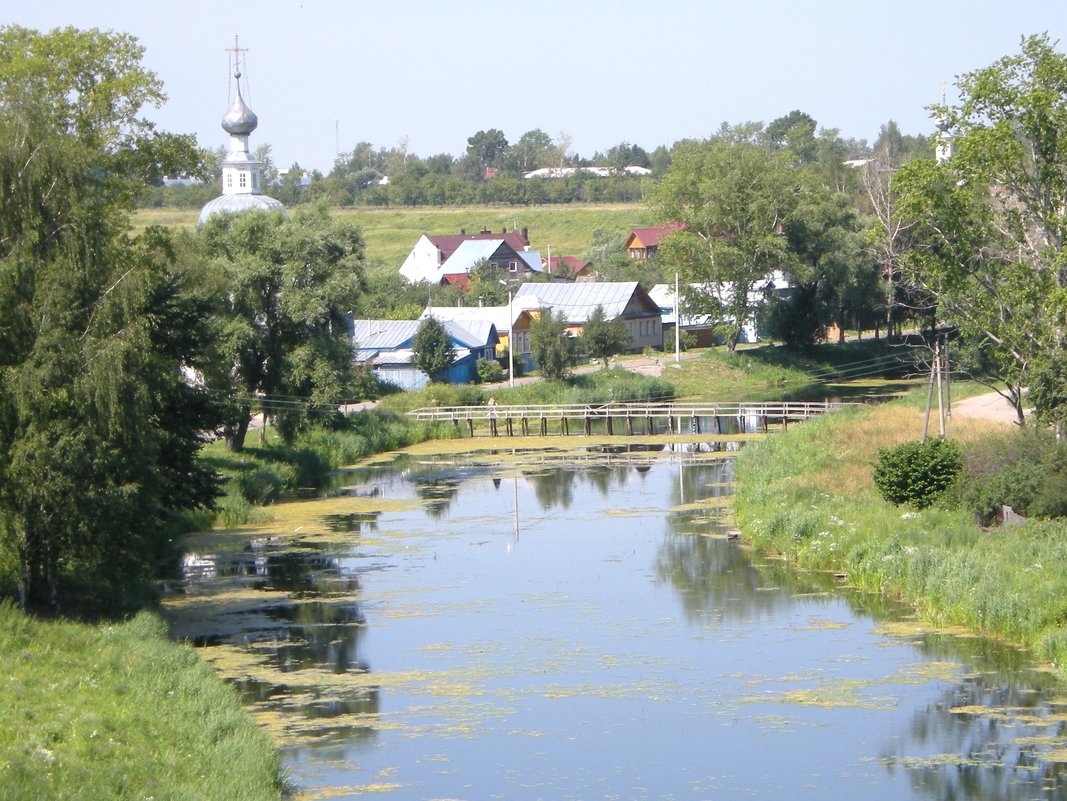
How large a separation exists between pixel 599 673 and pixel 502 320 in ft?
153

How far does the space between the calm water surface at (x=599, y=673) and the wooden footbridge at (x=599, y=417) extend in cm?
1887

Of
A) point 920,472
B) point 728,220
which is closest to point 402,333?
point 728,220

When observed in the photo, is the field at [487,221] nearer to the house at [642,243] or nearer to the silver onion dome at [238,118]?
the house at [642,243]

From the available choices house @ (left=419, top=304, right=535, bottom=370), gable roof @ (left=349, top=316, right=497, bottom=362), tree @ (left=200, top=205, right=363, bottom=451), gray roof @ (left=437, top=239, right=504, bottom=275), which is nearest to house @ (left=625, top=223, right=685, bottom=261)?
gray roof @ (left=437, top=239, right=504, bottom=275)

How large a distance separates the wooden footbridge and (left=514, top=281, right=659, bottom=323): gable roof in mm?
15367

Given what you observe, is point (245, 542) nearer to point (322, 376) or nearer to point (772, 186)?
point (322, 376)

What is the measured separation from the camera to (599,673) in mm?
20062

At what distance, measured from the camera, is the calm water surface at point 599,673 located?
16016mm

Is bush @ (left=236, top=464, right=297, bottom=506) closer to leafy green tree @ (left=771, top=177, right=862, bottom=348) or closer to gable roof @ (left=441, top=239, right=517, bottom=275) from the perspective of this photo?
leafy green tree @ (left=771, top=177, right=862, bottom=348)

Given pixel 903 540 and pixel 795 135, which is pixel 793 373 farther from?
pixel 795 135

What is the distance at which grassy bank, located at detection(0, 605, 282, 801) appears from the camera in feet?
46.0

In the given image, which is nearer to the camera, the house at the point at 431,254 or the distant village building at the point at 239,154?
the distant village building at the point at 239,154

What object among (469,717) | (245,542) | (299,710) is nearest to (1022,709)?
(469,717)

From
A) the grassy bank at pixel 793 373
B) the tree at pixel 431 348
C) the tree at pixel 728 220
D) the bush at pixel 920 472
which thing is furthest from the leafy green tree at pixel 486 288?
the bush at pixel 920 472
